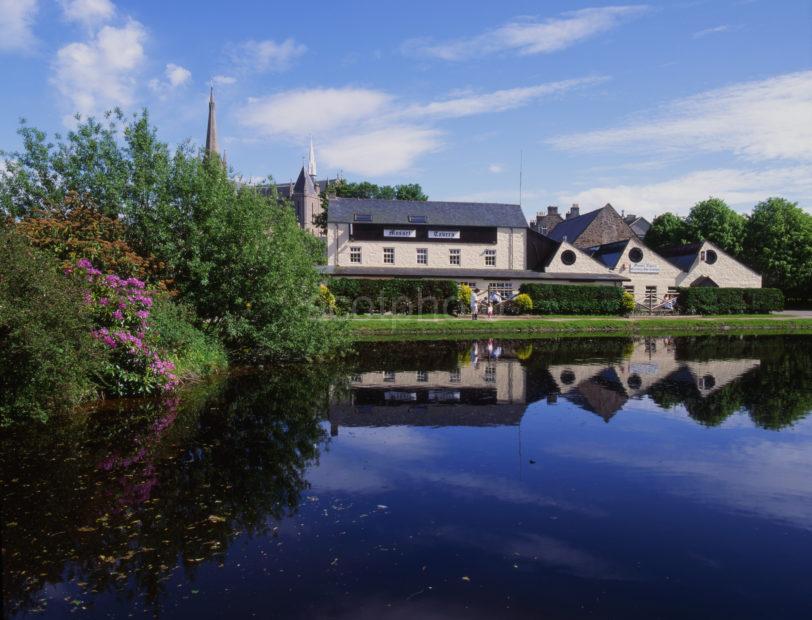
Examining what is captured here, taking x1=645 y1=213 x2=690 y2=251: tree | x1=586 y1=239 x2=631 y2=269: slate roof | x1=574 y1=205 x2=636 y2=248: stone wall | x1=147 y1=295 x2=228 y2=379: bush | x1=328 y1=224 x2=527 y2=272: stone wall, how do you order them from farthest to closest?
x1=645 y1=213 x2=690 y2=251: tree < x1=574 y1=205 x2=636 y2=248: stone wall < x1=586 y1=239 x2=631 y2=269: slate roof < x1=328 y1=224 x2=527 y2=272: stone wall < x1=147 y1=295 x2=228 y2=379: bush

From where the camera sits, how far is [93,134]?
1928cm

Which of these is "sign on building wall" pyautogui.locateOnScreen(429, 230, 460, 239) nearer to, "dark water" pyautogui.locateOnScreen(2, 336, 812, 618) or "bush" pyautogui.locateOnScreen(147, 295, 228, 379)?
"bush" pyautogui.locateOnScreen(147, 295, 228, 379)

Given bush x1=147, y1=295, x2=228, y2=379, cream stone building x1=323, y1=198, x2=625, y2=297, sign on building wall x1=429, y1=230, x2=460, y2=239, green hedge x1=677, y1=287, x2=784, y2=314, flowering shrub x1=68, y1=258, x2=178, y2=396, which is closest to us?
flowering shrub x1=68, y1=258, x2=178, y2=396

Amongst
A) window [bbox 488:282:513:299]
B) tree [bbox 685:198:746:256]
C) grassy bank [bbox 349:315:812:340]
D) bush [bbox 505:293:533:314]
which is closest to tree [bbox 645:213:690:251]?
tree [bbox 685:198:746:256]

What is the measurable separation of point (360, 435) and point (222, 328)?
9.98 meters

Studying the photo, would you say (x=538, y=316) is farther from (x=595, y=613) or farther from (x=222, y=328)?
(x=595, y=613)

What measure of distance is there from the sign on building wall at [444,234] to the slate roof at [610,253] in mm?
13085

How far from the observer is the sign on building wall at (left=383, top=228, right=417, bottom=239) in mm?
46969

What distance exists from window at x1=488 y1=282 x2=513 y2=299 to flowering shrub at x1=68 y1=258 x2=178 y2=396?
3327 cm

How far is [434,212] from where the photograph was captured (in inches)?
1898

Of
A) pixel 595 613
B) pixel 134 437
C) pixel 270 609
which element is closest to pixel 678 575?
pixel 595 613

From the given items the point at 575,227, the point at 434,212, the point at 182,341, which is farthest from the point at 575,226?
the point at 182,341

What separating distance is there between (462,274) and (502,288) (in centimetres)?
320

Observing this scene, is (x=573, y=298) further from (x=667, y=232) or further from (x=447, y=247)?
(x=667, y=232)
